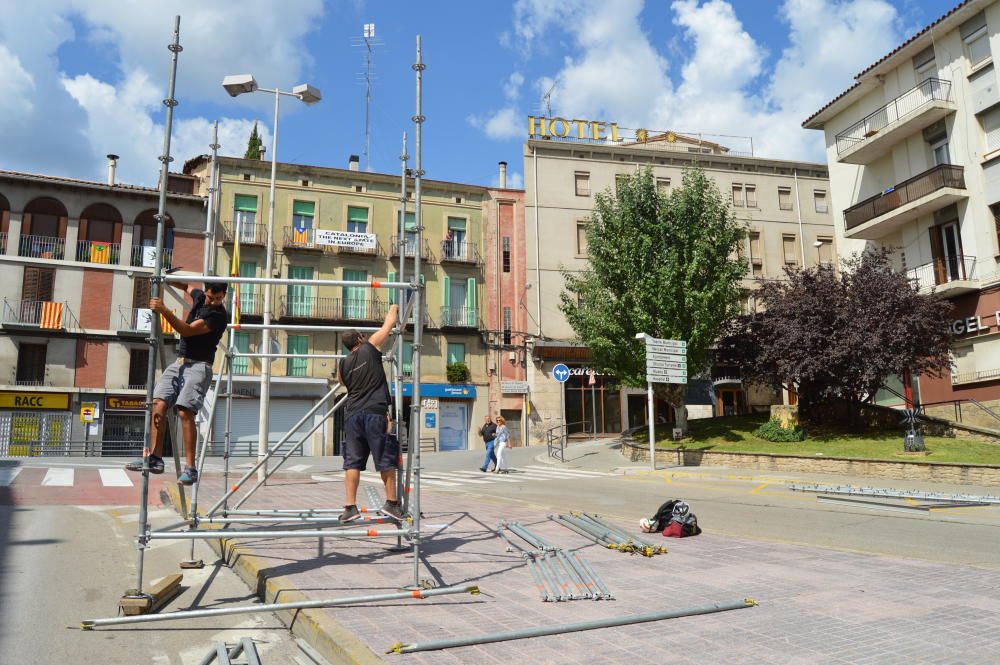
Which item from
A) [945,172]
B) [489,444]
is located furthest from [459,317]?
[945,172]

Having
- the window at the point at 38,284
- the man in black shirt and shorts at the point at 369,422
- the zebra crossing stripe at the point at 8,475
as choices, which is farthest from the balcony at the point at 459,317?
the man in black shirt and shorts at the point at 369,422

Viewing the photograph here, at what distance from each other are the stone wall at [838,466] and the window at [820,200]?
26.3 m

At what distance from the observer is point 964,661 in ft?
12.4

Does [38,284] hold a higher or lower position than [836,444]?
higher

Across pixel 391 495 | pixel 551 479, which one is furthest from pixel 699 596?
pixel 551 479

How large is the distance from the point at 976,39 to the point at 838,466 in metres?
18.3

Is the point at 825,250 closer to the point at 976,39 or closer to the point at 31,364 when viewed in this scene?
the point at 976,39

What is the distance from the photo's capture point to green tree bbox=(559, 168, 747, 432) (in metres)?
24.5

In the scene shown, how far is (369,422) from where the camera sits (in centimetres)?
601

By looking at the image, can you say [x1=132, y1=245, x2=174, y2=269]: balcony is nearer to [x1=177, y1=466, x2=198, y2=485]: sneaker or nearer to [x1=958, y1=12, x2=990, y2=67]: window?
[x1=177, y1=466, x2=198, y2=485]: sneaker

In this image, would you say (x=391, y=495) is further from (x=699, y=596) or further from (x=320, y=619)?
(x=699, y=596)

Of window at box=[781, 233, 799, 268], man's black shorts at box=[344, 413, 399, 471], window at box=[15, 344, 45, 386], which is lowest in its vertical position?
man's black shorts at box=[344, 413, 399, 471]

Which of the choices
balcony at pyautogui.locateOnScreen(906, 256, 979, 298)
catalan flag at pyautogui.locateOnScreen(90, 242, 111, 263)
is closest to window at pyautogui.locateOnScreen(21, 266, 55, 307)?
catalan flag at pyautogui.locateOnScreen(90, 242, 111, 263)

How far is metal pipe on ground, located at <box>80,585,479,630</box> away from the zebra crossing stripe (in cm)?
1139
